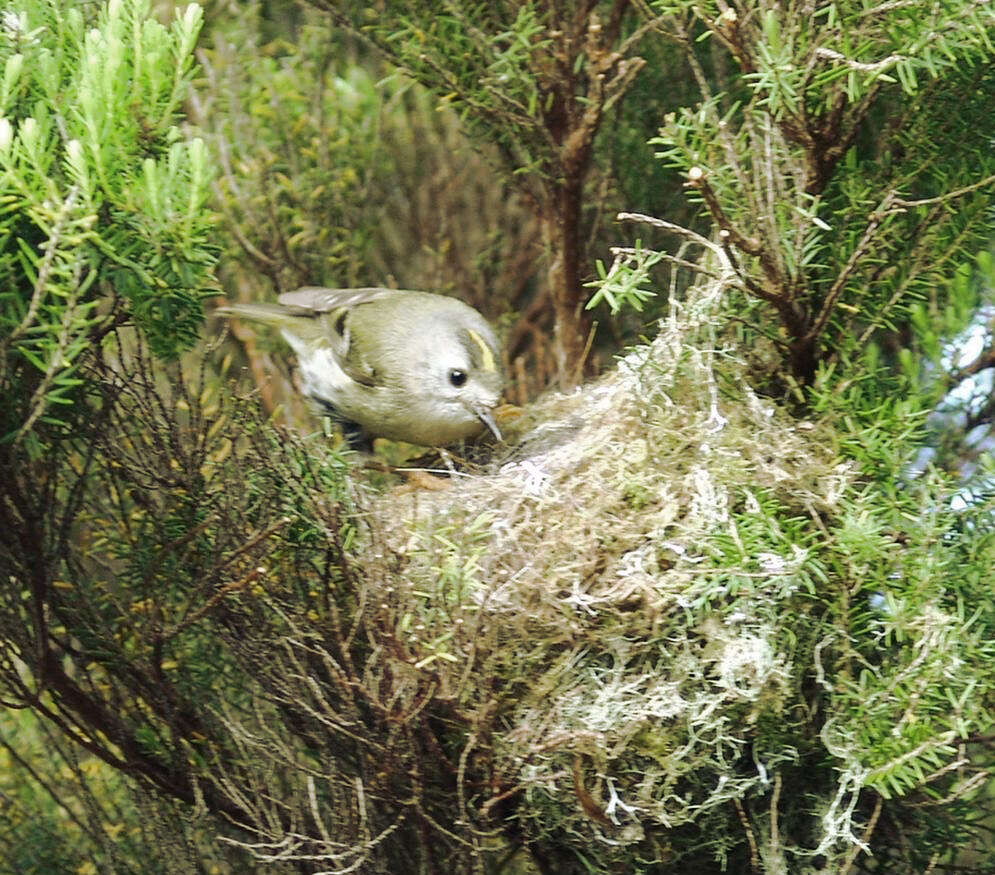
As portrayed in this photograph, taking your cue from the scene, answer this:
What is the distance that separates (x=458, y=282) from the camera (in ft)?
14.1

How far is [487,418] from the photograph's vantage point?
3.38 m

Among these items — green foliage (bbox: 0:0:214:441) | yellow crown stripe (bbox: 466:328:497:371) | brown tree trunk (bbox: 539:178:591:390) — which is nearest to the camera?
green foliage (bbox: 0:0:214:441)

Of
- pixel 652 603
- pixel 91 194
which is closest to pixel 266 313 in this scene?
pixel 91 194

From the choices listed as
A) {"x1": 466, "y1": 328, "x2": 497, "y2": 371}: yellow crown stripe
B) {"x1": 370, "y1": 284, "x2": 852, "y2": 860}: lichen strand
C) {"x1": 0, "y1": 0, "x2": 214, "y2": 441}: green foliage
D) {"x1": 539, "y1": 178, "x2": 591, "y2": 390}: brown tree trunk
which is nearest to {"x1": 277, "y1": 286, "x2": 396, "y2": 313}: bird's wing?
{"x1": 466, "y1": 328, "x2": 497, "y2": 371}: yellow crown stripe

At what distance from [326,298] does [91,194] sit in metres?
1.59

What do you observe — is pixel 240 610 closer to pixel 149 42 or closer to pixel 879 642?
pixel 149 42

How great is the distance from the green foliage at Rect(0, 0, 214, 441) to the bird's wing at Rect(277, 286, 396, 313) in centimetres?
131

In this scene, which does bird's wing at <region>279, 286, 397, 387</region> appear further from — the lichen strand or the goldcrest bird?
the lichen strand

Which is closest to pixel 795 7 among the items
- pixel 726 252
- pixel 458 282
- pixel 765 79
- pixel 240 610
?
pixel 765 79

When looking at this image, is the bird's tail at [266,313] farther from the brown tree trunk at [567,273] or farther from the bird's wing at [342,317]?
the brown tree trunk at [567,273]

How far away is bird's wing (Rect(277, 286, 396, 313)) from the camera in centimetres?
365

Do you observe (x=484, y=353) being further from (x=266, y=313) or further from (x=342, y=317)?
(x=266, y=313)

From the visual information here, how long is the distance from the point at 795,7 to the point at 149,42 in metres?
1.24

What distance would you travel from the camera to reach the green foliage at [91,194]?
6.75 ft
